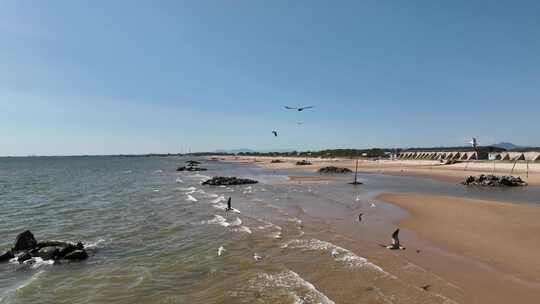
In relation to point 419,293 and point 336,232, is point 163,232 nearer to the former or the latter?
point 336,232

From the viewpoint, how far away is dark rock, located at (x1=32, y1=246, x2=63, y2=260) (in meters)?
16.8

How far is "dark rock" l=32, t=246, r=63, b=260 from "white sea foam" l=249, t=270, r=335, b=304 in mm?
9173

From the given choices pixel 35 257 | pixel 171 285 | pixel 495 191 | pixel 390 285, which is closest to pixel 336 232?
pixel 390 285

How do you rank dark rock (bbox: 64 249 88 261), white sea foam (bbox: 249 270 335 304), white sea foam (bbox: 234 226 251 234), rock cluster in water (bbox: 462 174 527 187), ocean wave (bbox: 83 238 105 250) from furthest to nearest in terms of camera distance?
rock cluster in water (bbox: 462 174 527 187) < white sea foam (bbox: 234 226 251 234) < ocean wave (bbox: 83 238 105 250) < dark rock (bbox: 64 249 88 261) < white sea foam (bbox: 249 270 335 304)

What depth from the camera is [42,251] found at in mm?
17094

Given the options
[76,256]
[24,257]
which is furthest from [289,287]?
[24,257]

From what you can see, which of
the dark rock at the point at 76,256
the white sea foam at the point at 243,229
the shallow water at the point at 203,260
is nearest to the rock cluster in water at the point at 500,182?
the shallow water at the point at 203,260

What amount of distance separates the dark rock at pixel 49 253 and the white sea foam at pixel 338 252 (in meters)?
9.82

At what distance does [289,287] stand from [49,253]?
1095 cm

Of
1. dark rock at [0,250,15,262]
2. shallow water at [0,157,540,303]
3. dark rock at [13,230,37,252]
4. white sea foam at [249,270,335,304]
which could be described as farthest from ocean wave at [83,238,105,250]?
white sea foam at [249,270,335,304]

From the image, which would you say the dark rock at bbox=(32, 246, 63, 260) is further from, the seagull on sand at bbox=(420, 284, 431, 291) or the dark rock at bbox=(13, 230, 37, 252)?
the seagull on sand at bbox=(420, 284, 431, 291)

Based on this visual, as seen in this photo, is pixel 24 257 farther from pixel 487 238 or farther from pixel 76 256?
pixel 487 238

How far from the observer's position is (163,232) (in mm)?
22031

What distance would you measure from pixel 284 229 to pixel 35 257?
1200 cm
